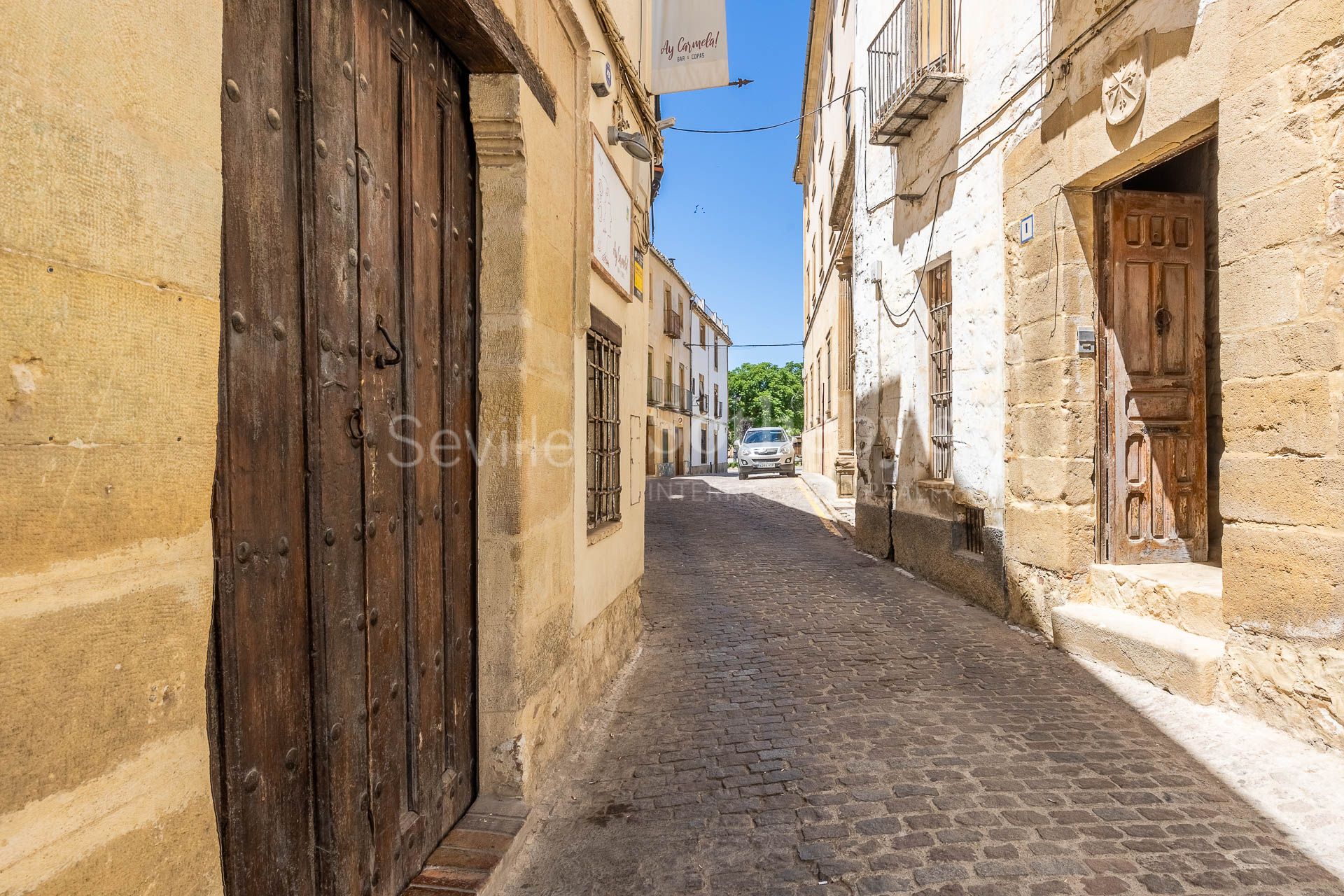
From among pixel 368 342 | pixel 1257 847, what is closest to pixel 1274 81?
pixel 1257 847

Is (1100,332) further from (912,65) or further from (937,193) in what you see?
(912,65)

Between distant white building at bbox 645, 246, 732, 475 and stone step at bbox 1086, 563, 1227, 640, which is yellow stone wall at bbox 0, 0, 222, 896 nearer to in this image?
stone step at bbox 1086, 563, 1227, 640

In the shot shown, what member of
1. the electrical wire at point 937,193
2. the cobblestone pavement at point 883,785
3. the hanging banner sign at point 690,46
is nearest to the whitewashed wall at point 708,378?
the electrical wire at point 937,193

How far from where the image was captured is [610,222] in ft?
13.9

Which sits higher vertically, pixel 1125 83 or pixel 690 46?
Answer: pixel 690 46

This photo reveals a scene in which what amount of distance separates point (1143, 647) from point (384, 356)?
14.8 ft

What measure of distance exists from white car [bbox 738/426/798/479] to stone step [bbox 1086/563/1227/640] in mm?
17801

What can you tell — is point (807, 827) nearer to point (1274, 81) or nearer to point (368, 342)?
point (368, 342)

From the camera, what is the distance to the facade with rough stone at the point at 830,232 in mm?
12703

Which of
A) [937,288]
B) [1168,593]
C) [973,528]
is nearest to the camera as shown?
[1168,593]

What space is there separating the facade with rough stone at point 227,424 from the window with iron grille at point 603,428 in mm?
1051

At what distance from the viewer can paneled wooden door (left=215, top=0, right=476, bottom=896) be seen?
4.83ft

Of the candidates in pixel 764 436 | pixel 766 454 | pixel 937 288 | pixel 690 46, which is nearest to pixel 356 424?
pixel 690 46

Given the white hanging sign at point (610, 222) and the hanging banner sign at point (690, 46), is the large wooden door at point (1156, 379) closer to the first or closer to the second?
the hanging banner sign at point (690, 46)
